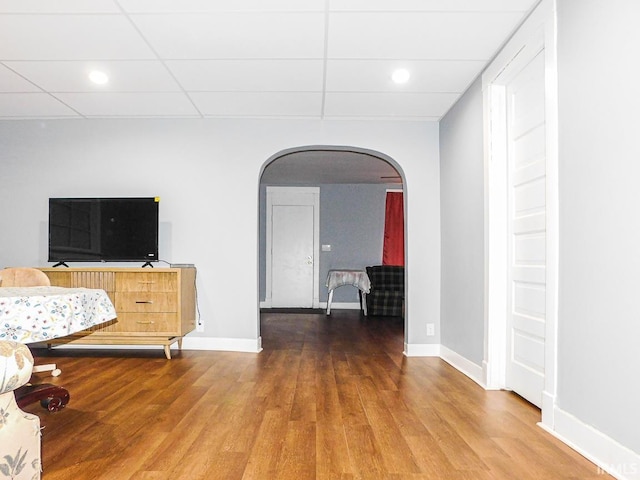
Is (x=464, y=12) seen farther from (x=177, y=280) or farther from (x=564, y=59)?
(x=177, y=280)

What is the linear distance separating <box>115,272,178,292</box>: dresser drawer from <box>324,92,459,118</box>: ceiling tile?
211 centimetres

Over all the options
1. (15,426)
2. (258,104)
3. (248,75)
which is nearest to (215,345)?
(258,104)

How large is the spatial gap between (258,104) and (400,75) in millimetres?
1377

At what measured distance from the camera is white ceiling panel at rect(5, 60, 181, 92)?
12.0ft

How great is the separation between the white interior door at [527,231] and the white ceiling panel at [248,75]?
4.61 feet

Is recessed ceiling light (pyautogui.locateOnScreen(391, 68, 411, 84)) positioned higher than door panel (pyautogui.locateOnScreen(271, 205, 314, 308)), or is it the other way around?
recessed ceiling light (pyautogui.locateOnScreen(391, 68, 411, 84))

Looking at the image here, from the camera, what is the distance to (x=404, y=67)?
144 inches

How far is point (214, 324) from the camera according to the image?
5031 millimetres

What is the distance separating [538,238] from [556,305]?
0.62 m

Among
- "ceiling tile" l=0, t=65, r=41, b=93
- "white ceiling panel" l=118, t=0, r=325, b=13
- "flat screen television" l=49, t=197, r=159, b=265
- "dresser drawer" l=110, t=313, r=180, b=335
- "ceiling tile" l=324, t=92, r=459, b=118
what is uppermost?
"white ceiling panel" l=118, t=0, r=325, b=13

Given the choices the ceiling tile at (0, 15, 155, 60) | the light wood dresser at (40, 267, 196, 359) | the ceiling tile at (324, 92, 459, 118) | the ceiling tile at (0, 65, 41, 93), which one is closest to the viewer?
the ceiling tile at (0, 15, 155, 60)

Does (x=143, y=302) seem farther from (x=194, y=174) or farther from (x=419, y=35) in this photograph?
(x=419, y=35)

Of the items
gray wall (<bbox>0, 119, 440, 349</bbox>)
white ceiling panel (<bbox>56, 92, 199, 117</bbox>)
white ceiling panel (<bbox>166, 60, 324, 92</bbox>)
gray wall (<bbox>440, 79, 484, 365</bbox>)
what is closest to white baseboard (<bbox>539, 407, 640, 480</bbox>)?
gray wall (<bbox>440, 79, 484, 365</bbox>)

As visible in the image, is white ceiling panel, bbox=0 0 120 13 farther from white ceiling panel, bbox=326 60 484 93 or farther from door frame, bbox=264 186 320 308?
door frame, bbox=264 186 320 308
